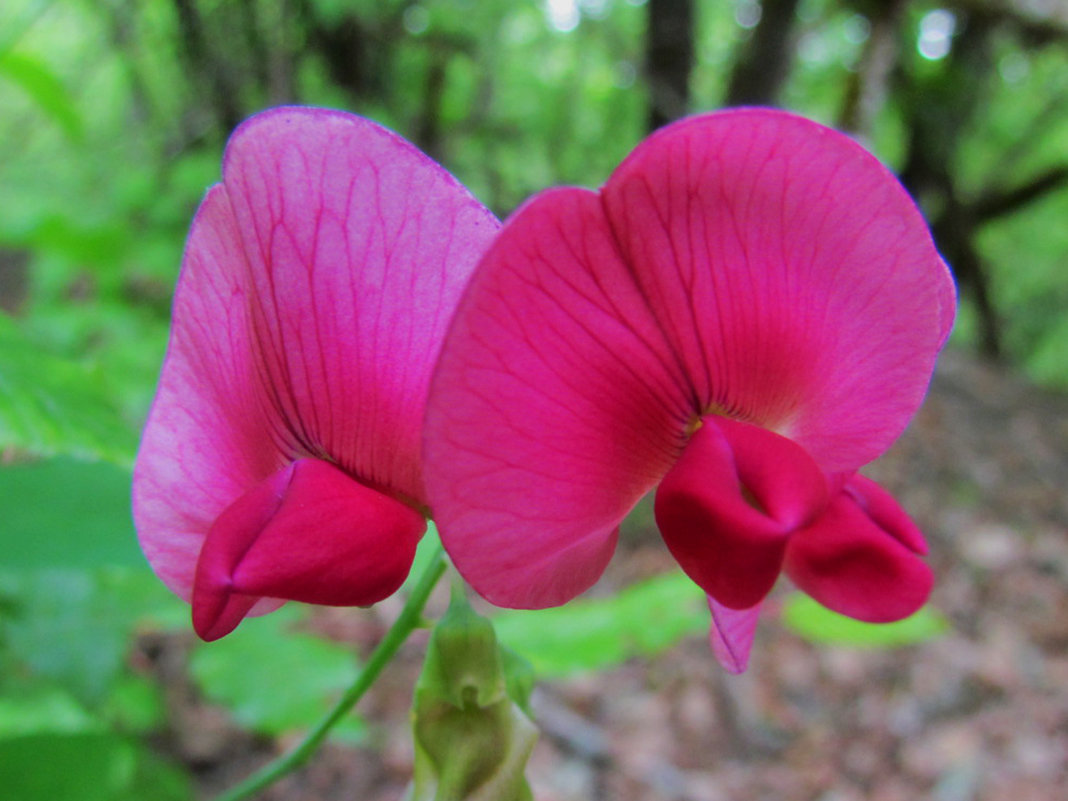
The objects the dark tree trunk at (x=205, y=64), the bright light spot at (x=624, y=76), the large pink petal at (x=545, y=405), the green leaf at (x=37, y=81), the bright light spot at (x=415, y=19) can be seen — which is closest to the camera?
the large pink petal at (x=545, y=405)

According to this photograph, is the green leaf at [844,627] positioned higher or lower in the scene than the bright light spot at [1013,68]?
lower

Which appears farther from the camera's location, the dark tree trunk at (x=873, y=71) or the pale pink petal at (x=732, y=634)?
the dark tree trunk at (x=873, y=71)

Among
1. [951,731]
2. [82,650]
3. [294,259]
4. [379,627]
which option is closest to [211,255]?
[294,259]

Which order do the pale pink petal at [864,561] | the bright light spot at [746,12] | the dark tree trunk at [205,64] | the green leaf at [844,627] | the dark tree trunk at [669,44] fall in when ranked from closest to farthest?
the pale pink petal at [864,561] < the green leaf at [844,627] < the dark tree trunk at [205,64] < the dark tree trunk at [669,44] < the bright light spot at [746,12]

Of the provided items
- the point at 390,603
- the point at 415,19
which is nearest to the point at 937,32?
the point at 415,19

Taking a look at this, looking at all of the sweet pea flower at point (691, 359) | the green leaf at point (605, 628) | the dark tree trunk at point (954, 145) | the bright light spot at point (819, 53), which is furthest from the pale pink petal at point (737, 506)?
the bright light spot at point (819, 53)

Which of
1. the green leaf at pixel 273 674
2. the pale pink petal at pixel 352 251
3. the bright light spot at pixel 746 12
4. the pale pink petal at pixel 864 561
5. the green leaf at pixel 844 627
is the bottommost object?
the green leaf at pixel 844 627

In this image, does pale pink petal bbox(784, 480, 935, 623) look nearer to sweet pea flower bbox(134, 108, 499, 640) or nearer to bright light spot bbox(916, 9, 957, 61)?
sweet pea flower bbox(134, 108, 499, 640)

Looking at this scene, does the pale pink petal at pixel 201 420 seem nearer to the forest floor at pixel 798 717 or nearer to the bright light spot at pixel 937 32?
the forest floor at pixel 798 717
